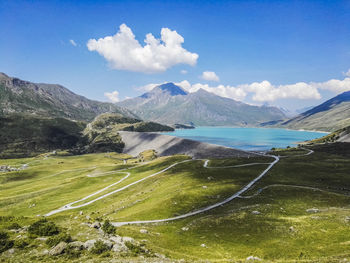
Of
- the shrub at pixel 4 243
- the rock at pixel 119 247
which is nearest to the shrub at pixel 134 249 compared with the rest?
the rock at pixel 119 247

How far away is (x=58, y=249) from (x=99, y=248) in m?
4.02

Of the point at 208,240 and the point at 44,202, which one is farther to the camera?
the point at 44,202

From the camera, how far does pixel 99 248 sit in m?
22.7

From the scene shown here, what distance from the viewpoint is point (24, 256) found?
21.5 metres

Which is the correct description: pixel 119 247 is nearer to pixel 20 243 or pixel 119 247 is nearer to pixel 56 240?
pixel 56 240

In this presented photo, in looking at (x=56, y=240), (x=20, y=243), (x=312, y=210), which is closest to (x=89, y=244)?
(x=56, y=240)

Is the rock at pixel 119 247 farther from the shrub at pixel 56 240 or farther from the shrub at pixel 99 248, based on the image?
the shrub at pixel 56 240

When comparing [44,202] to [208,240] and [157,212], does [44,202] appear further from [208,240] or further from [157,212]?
[208,240]

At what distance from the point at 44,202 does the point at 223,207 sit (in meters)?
69.3

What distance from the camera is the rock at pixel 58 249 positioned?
2181 centimetres

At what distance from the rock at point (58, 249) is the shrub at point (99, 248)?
290 centimetres

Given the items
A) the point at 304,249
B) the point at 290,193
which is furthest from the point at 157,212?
the point at 290,193

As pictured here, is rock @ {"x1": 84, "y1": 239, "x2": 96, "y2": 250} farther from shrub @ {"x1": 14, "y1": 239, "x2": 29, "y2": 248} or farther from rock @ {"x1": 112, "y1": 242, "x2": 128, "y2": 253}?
shrub @ {"x1": 14, "y1": 239, "x2": 29, "y2": 248}

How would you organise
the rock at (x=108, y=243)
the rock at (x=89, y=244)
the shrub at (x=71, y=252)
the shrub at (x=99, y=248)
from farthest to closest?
the rock at (x=108, y=243) → the rock at (x=89, y=244) → the shrub at (x=99, y=248) → the shrub at (x=71, y=252)
